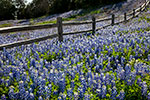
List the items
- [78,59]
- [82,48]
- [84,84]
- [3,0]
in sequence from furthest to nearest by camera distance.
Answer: [3,0] → [82,48] → [78,59] → [84,84]

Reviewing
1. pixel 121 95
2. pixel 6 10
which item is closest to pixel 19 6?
pixel 6 10

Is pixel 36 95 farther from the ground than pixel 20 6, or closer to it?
→ closer to it

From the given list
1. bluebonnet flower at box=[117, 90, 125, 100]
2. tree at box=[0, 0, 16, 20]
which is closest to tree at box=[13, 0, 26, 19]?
tree at box=[0, 0, 16, 20]

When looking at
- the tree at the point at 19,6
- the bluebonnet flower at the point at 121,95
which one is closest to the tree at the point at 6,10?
the tree at the point at 19,6

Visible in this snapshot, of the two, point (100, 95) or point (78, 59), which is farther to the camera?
point (78, 59)

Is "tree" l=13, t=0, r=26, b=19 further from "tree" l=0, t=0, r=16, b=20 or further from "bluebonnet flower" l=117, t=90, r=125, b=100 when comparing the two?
"bluebonnet flower" l=117, t=90, r=125, b=100

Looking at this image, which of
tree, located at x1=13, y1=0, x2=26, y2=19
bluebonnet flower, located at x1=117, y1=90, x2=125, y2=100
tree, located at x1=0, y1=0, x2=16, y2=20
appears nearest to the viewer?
bluebonnet flower, located at x1=117, y1=90, x2=125, y2=100

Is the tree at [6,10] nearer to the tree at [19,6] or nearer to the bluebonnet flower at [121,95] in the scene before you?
the tree at [19,6]

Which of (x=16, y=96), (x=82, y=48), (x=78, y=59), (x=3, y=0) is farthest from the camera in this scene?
(x=3, y=0)

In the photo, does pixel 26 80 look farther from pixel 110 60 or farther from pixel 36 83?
pixel 110 60

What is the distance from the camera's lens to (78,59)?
182 inches

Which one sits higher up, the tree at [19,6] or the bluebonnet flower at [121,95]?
the tree at [19,6]

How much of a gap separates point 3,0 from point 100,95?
5903 centimetres

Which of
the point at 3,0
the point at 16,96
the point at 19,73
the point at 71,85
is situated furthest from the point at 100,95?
the point at 3,0
